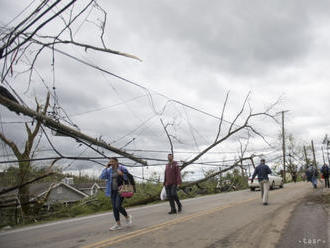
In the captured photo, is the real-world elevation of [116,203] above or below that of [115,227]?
above

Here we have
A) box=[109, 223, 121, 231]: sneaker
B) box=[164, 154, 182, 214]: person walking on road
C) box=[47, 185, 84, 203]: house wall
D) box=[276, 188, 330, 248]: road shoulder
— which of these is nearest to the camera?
box=[276, 188, 330, 248]: road shoulder

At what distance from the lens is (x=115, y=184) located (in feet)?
24.5

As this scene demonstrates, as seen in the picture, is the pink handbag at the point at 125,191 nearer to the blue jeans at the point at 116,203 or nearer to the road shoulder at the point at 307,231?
the blue jeans at the point at 116,203

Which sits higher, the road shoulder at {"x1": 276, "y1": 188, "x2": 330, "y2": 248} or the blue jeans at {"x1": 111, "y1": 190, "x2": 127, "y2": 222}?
the blue jeans at {"x1": 111, "y1": 190, "x2": 127, "y2": 222}

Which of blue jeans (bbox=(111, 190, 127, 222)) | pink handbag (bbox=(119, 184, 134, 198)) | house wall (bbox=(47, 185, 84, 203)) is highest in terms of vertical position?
pink handbag (bbox=(119, 184, 134, 198))

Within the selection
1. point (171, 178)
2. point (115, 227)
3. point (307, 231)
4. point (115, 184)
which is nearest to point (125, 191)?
point (115, 184)

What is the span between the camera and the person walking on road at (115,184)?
7.38 m

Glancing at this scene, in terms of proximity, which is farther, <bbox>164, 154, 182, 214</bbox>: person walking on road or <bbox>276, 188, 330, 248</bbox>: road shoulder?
<bbox>164, 154, 182, 214</bbox>: person walking on road

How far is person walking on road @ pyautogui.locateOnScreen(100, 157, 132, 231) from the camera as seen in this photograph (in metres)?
7.38

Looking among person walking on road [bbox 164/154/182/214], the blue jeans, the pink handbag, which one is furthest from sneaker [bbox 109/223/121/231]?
person walking on road [bbox 164/154/182/214]

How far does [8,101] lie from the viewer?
719 centimetres

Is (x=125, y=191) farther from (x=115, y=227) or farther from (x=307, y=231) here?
(x=307, y=231)

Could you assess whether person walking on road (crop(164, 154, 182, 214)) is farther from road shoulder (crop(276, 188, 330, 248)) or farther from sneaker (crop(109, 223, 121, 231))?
road shoulder (crop(276, 188, 330, 248))

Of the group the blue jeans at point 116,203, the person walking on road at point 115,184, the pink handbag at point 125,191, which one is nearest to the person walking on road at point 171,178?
the person walking on road at point 115,184
